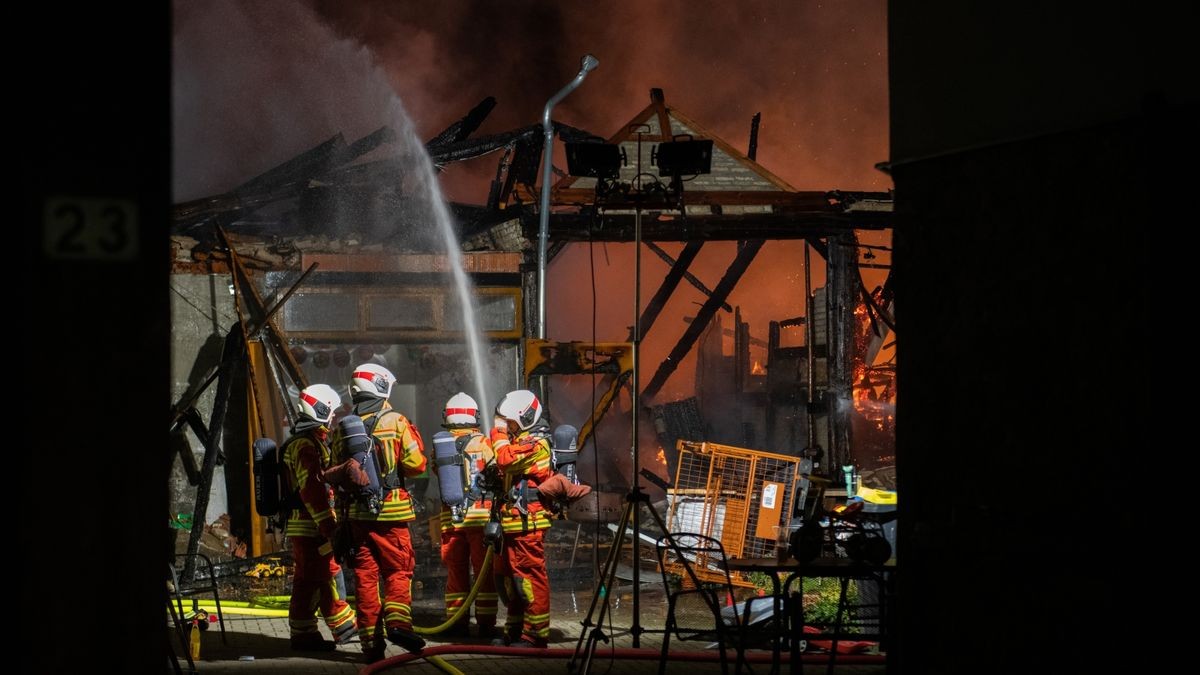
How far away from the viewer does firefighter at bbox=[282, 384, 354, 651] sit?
9.84 m

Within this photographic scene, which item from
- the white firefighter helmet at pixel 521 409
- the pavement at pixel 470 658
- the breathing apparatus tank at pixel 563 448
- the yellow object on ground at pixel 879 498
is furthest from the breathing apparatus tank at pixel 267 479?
the yellow object on ground at pixel 879 498

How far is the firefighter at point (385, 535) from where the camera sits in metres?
9.51

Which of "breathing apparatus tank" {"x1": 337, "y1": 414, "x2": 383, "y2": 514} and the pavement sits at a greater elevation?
"breathing apparatus tank" {"x1": 337, "y1": 414, "x2": 383, "y2": 514}

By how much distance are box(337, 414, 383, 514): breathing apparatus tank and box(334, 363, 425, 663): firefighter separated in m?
0.04

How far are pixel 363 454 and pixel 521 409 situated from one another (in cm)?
155

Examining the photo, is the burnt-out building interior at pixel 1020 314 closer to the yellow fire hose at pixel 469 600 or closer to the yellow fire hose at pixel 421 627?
the yellow fire hose at pixel 421 627

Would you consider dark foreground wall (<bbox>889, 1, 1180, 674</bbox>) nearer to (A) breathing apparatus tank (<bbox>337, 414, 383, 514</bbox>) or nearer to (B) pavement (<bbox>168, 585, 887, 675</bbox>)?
(B) pavement (<bbox>168, 585, 887, 675</bbox>)

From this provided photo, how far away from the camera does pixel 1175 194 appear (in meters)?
5.21

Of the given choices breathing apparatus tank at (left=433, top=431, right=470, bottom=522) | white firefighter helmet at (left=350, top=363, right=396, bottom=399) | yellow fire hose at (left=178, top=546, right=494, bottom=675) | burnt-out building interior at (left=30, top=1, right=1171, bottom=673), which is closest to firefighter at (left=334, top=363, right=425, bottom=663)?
white firefighter helmet at (left=350, top=363, right=396, bottom=399)

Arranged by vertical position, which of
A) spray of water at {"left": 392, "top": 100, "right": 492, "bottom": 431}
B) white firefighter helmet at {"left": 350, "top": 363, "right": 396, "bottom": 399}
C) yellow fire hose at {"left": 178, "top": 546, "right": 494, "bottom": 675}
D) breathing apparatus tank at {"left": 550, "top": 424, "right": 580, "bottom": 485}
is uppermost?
spray of water at {"left": 392, "top": 100, "right": 492, "bottom": 431}

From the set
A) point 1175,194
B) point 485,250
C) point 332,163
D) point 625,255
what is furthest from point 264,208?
point 1175,194

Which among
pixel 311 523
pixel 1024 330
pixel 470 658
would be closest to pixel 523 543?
pixel 470 658

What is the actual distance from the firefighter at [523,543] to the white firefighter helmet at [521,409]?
225mm

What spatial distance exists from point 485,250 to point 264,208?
9.76 ft
